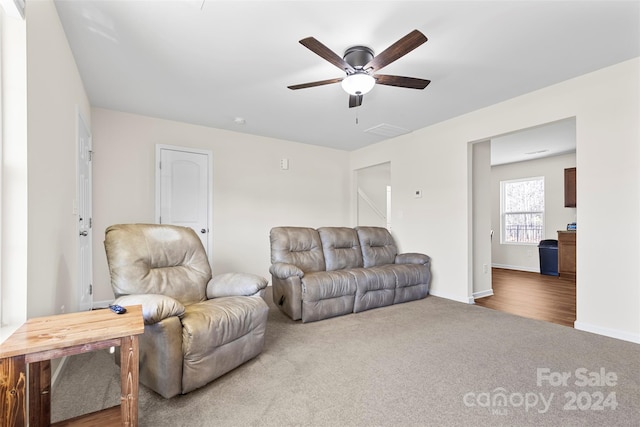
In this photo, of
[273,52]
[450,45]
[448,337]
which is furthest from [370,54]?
[448,337]

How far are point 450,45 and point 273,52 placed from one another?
4.69ft

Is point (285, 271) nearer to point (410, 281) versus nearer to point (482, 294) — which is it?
point (410, 281)

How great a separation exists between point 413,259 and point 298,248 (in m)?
1.65

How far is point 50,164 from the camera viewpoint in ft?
6.20

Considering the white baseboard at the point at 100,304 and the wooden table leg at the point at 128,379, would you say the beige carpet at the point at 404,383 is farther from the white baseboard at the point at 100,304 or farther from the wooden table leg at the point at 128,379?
the white baseboard at the point at 100,304

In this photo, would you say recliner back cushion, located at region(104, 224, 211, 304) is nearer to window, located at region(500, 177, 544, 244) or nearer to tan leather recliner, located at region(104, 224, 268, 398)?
tan leather recliner, located at region(104, 224, 268, 398)

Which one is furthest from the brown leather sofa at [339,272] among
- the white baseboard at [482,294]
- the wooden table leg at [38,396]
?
the wooden table leg at [38,396]

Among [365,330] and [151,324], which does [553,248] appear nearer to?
[365,330]

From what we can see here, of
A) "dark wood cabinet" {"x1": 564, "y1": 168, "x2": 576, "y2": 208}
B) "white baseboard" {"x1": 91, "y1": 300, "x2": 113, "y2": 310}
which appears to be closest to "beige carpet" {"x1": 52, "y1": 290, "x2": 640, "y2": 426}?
"white baseboard" {"x1": 91, "y1": 300, "x2": 113, "y2": 310}

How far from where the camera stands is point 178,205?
4.20 m

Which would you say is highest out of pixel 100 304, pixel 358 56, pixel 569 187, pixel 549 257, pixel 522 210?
pixel 358 56

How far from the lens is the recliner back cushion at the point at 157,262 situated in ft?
6.83

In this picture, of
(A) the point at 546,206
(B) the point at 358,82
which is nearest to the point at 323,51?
(B) the point at 358,82

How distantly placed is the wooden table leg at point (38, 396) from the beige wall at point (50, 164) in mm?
326
